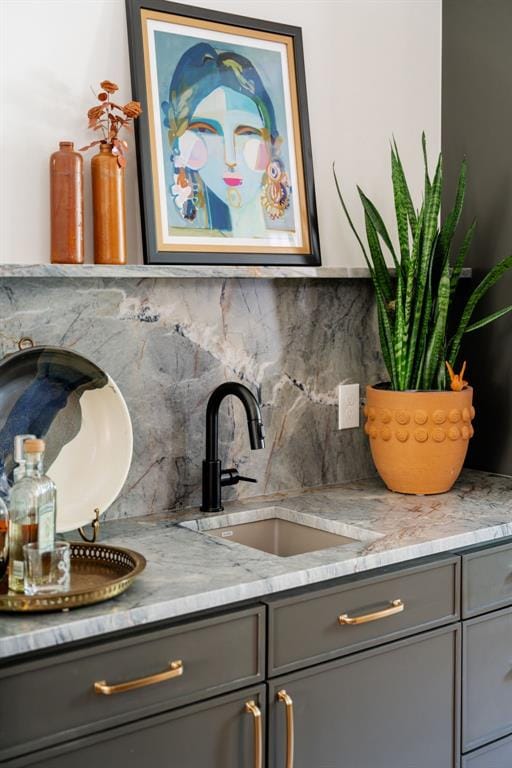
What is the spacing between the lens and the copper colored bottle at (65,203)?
78.3 inches

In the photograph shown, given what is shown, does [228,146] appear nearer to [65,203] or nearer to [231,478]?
[65,203]

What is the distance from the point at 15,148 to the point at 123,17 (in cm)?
43

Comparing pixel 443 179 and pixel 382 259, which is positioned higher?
pixel 443 179

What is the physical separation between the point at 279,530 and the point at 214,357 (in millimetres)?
464

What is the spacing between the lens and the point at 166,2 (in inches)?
86.7

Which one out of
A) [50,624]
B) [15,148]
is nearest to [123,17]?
[15,148]

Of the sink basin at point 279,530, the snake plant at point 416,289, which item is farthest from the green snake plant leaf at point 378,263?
the sink basin at point 279,530

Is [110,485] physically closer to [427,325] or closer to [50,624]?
[50,624]

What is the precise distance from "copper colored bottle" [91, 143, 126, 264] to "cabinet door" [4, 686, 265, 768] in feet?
3.16

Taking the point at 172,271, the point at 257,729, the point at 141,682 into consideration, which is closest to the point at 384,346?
the point at 172,271

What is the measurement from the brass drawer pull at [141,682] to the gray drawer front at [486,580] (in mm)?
772

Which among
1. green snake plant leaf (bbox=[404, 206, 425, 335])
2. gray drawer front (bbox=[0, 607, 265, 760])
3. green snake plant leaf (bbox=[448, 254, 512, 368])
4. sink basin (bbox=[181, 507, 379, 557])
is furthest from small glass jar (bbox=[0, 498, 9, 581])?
Answer: green snake plant leaf (bbox=[448, 254, 512, 368])

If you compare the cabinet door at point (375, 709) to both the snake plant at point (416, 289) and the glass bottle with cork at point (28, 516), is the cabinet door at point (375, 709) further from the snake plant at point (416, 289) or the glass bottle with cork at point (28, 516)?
the snake plant at point (416, 289)

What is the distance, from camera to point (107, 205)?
205 cm
